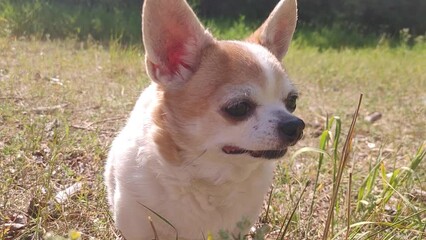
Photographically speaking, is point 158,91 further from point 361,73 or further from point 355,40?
point 355,40

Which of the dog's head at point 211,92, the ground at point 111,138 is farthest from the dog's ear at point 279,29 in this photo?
the ground at point 111,138

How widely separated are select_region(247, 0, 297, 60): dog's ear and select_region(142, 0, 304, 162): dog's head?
0.38 feet

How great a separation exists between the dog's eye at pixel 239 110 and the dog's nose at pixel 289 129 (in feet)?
0.45

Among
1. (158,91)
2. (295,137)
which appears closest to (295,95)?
(295,137)

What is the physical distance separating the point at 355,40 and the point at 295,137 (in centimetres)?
861

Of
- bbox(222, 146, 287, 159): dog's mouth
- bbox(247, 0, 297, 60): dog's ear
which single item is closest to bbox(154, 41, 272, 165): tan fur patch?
bbox(222, 146, 287, 159): dog's mouth

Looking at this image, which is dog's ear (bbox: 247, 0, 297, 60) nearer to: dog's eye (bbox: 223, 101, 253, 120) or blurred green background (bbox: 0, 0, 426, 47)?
dog's eye (bbox: 223, 101, 253, 120)

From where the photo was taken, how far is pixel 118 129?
323cm

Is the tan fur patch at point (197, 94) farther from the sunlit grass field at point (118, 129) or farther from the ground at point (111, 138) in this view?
the ground at point (111, 138)

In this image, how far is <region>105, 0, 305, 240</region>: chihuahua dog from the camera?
1.85 m

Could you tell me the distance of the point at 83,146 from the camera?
2.80 m

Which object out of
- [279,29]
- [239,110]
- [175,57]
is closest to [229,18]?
[279,29]

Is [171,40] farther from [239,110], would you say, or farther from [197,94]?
[239,110]

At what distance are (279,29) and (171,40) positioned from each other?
1.68 feet
